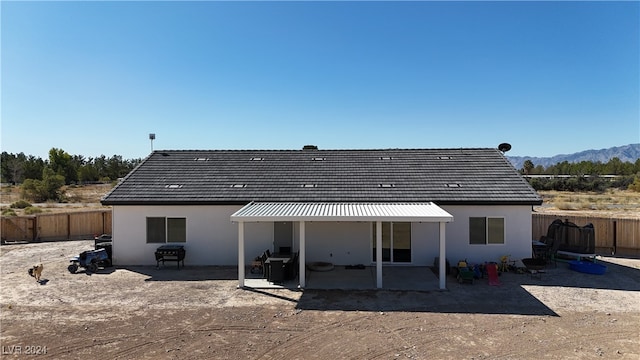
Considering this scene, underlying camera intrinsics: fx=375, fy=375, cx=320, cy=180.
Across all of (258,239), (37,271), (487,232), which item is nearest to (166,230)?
(258,239)

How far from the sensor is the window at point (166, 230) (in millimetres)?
14797

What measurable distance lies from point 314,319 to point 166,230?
27.2 feet

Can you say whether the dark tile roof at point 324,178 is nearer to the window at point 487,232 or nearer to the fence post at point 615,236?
the window at point 487,232

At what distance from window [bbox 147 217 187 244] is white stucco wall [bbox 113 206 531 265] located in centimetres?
19

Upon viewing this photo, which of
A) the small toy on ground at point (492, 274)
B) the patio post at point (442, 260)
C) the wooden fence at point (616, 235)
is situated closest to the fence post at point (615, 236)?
the wooden fence at point (616, 235)

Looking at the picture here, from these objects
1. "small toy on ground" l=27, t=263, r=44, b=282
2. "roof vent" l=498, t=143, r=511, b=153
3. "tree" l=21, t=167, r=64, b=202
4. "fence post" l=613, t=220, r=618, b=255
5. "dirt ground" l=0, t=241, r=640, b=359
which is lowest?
"dirt ground" l=0, t=241, r=640, b=359

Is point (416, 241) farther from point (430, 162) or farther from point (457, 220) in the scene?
point (430, 162)

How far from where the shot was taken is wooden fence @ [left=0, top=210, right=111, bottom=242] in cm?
2002

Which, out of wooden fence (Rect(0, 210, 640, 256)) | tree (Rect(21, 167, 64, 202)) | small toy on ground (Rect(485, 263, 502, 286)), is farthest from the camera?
tree (Rect(21, 167, 64, 202))

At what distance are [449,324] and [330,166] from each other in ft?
32.6

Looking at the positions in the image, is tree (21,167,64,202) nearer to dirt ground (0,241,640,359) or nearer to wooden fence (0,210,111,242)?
wooden fence (0,210,111,242)

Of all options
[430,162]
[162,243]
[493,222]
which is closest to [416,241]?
[493,222]

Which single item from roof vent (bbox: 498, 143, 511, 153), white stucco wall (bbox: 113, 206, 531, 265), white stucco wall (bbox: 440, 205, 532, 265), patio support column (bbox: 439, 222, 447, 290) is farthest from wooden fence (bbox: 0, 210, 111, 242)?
roof vent (bbox: 498, 143, 511, 153)

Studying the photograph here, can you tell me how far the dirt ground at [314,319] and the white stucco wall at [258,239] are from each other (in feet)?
5.45
